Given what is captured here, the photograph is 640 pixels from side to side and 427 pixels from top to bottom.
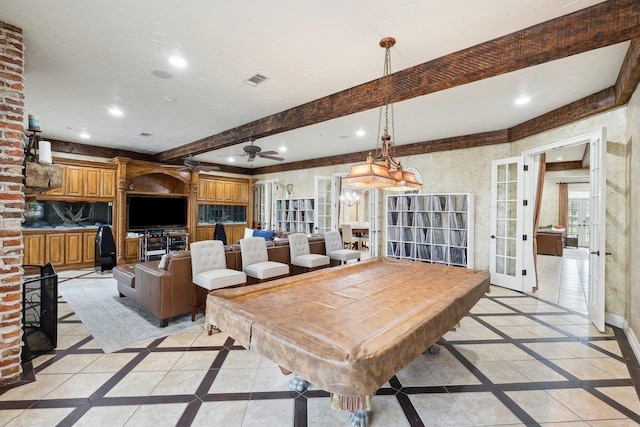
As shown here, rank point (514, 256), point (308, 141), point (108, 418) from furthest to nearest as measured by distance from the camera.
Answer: point (308, 141) < point (514, 256) < point (108, 418)

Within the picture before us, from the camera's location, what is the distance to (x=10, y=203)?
2303mm

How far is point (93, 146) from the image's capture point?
6.75m

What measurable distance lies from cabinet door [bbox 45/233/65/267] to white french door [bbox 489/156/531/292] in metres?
8.63

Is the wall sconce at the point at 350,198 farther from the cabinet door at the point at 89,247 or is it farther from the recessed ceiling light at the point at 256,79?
the recessed ceiling light at the point at 256,79

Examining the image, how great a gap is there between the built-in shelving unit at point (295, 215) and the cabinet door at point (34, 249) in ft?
17.4

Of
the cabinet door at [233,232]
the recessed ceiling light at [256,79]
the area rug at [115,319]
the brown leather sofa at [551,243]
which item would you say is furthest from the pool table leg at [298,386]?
the brown leather sofa at [551,243]

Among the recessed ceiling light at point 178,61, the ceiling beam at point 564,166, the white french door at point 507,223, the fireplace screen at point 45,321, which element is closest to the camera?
the fireplace screen at point 45,321

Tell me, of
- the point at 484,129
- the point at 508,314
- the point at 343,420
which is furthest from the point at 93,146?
the point at 508,314

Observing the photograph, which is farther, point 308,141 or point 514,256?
point 308,141

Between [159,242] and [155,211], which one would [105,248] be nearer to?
[159,242]

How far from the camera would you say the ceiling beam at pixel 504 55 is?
205 centimetres

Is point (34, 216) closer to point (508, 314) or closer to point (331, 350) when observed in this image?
point (331, 350)

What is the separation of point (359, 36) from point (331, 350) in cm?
241

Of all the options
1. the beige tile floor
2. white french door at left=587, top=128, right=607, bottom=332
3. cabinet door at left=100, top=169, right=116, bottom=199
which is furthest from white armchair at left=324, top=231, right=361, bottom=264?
cabinet door at left=100, top=169, right=116, bottom=199
